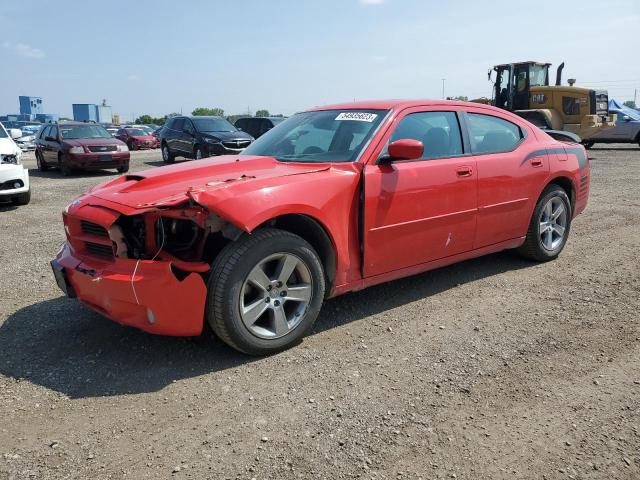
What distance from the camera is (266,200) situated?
3229 mm

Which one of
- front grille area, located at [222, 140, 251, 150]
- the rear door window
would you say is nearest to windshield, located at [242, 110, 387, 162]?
the rear door window

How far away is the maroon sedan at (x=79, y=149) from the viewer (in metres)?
14.4

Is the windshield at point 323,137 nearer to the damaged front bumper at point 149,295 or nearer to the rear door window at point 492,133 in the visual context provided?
the rear door window at point 492,133

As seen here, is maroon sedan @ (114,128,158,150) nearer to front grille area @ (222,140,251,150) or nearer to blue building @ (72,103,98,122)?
front grille area @ (222,140,251,150)

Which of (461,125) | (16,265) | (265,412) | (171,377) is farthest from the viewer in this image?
(16,265)

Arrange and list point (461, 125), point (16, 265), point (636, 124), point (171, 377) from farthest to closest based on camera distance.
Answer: point (636, 124) < point (16, 265) < point (461, 125) < point (171, 377)

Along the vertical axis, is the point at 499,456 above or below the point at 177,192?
below

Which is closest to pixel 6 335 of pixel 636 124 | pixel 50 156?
pixel 50 156

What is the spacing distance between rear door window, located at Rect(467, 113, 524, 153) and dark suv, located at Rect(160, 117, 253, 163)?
11.8m

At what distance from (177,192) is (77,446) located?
1.52 metres

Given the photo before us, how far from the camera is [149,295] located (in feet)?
9.87

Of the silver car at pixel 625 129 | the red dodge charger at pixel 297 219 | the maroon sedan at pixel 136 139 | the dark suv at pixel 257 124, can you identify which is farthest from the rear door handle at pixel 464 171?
the maroon sedan at pixel 136 139

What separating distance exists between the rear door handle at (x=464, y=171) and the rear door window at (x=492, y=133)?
0.27m

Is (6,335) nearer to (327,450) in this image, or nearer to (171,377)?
(171,377)
